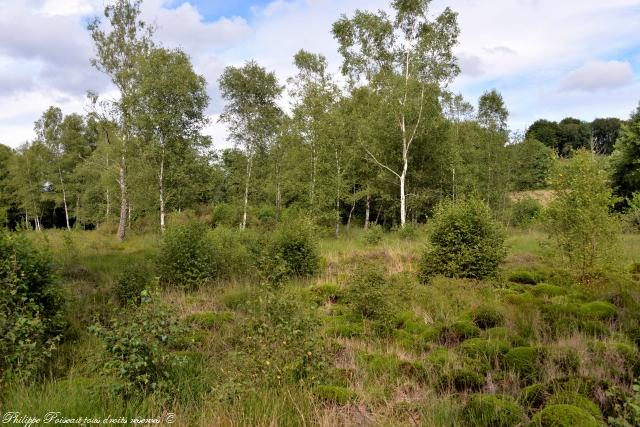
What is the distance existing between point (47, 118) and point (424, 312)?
148ft

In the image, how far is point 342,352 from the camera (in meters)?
6.13

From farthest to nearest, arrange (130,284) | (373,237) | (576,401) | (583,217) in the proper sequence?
1. (373,237)
2. (583,217)
3. (130,284)
4. (576,401)

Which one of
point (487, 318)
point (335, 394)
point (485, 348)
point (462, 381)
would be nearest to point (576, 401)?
point (462, 381)

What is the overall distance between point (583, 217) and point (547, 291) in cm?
211

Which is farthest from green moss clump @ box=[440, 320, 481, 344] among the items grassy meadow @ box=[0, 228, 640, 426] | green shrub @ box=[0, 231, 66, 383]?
green shrub @ box=[0, 231, 66, 383]

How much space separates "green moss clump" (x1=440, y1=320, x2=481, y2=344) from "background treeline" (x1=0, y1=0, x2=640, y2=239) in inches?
616

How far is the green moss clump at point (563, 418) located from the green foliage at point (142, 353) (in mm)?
3474

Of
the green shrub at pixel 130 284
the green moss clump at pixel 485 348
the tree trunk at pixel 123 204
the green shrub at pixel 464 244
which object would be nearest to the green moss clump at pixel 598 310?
the green moss clump at pixel 485 348

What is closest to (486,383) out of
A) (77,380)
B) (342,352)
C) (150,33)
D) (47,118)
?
(342,352)

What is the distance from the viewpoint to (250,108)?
27828 millimetres

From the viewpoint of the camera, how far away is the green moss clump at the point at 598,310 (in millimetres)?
7488

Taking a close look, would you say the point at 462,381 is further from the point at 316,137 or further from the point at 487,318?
the point at 316,137

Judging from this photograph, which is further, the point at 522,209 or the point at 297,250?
the point at 522,209

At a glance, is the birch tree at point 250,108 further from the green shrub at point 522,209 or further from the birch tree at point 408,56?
the green shrub at point 522,209
